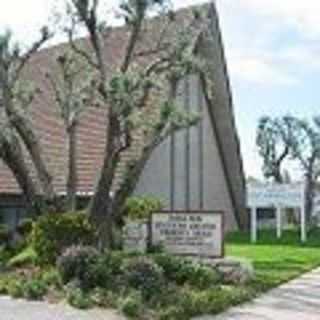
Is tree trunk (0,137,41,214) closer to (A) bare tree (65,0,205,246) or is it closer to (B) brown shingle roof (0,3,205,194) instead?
(A) bare tree (65,0,205,246)

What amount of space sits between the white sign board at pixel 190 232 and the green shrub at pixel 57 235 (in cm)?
Answer: 165

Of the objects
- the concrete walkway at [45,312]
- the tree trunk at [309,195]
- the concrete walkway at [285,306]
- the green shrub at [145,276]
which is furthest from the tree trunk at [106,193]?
the tree trunk at [309,195]

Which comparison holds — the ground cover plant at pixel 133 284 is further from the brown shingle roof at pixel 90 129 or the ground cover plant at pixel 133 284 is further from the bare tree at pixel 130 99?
the brown shingle roof at pixel 90 129

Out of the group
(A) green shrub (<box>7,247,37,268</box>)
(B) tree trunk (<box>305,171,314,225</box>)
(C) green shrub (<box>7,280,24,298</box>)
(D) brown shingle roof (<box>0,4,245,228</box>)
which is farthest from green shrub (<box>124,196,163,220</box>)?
(B) tree trunk (<box>305,171,314,225</box>)

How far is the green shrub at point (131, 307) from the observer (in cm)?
1399

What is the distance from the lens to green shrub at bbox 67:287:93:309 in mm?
14773

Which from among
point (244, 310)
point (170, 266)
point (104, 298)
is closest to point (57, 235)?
point (170, 266)

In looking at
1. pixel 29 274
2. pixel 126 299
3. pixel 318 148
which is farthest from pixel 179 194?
pixel 318 148

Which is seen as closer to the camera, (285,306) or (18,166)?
(285,306)

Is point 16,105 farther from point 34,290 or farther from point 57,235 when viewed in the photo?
point 34,290

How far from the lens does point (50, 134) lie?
112 feet

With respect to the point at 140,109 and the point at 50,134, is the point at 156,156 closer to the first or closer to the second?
the point at 50,134

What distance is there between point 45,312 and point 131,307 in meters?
1.32

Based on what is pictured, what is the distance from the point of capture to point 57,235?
66.3 ft
